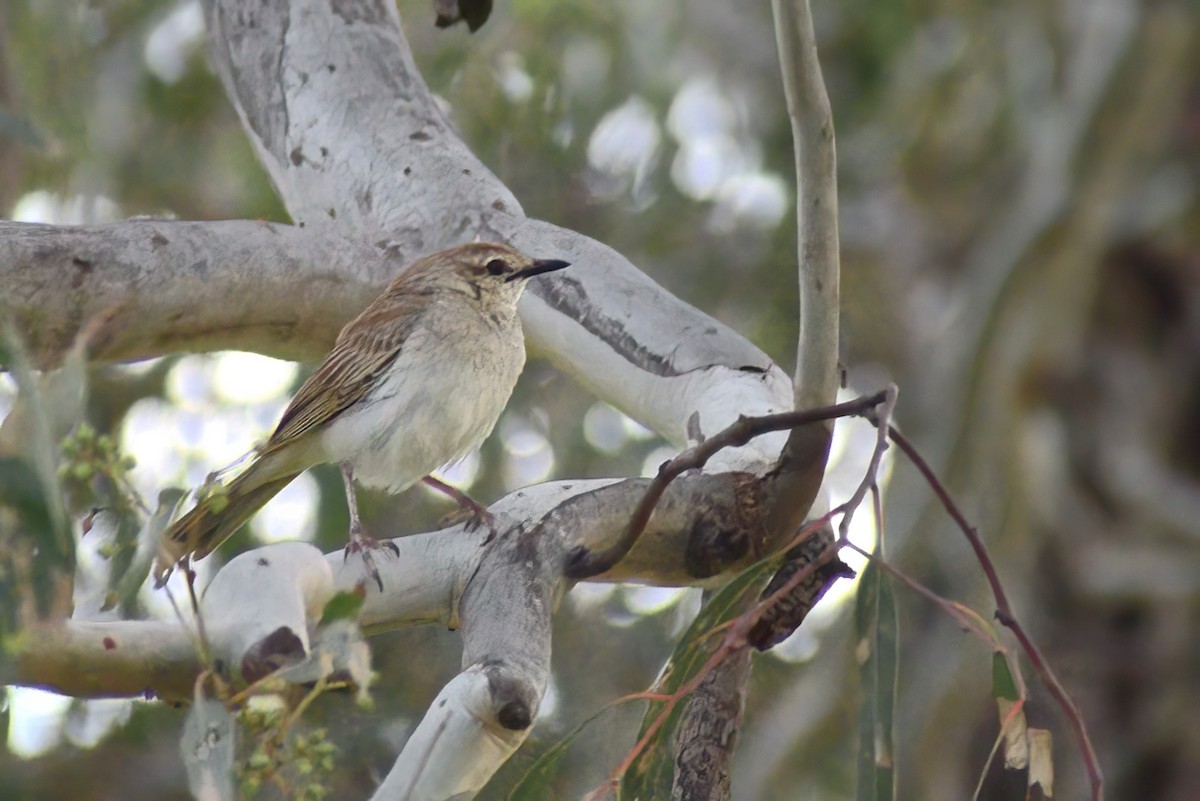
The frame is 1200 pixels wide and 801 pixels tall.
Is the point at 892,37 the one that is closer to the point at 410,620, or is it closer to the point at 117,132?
the point at 117,132

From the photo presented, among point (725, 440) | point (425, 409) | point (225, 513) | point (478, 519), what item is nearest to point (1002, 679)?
point (725, 440)

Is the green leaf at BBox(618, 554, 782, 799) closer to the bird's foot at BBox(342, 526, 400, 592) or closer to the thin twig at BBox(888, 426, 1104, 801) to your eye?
the thin twig at BBox(888, 426, 1104, 801)

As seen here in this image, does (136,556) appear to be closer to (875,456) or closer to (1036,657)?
(875,456)

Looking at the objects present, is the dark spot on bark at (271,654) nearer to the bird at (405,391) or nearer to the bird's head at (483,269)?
the bird at (405,391)

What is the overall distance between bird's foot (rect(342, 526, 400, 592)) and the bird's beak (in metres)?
0.80

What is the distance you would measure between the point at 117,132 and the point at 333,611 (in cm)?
418

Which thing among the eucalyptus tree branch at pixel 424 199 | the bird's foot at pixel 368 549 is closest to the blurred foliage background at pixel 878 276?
the eucalyptus tree branch at pixel 424 199

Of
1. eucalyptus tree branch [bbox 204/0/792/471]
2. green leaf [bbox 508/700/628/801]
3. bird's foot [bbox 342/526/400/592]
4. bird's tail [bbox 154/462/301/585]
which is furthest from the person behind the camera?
eucalyptus tree branch [bbox 204/0/792/471]

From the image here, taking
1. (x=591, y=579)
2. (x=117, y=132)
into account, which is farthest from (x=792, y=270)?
(x=591, y=579)

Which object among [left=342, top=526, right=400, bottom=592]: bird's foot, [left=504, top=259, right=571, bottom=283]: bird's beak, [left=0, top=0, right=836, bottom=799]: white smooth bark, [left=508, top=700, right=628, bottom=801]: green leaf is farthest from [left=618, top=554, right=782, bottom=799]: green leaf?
[left=504, top=259, right=571, bottom=283]: bird's beak

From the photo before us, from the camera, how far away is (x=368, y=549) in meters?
2.25

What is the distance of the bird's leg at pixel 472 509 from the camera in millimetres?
2215

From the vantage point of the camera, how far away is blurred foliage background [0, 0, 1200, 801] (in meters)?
4.73

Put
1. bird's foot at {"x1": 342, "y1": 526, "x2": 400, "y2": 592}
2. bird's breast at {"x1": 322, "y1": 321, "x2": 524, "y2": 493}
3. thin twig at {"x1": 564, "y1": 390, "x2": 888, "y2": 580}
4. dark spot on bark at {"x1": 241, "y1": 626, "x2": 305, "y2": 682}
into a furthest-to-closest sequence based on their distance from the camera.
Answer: bird's breast at {"x1": 322, "y1": 321, "x2": 524, "y2": 493} → bird's foot at {"x1": 342, "y1": 526, "x2": 400, "y2": 592} → thin twig at {"x1": 564, "y1": 390, "x2": 888, "y2": 580} → dark spot on bark at {"x1": 241, "y1": 626, "x2": 305, "y2": 682}
